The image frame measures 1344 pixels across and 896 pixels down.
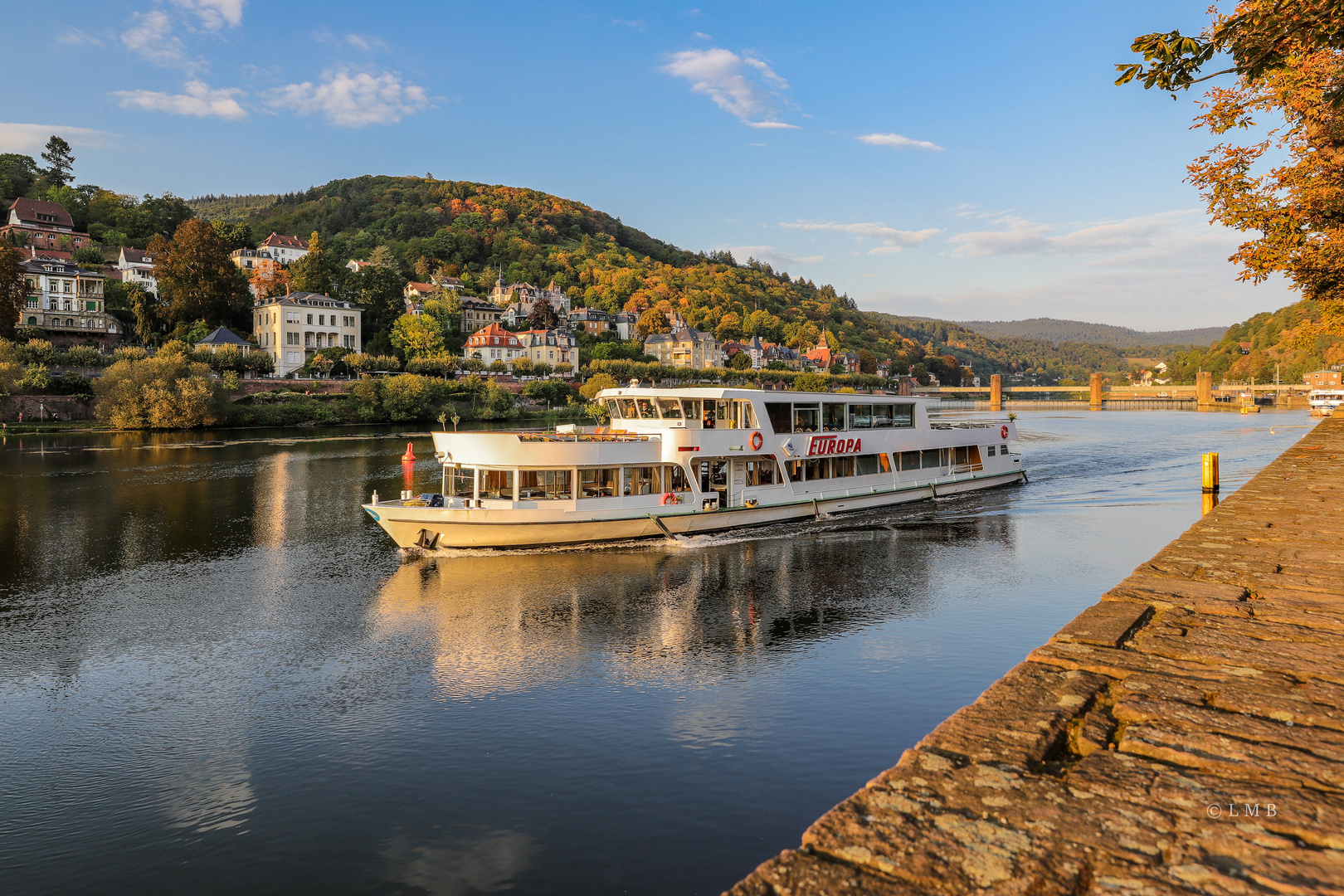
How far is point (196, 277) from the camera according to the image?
116 meters

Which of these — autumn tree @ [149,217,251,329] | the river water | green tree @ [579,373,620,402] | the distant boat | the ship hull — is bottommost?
the river water

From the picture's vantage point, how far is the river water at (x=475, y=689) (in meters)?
10.7

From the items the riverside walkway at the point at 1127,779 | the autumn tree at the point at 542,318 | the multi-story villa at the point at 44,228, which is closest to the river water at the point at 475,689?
the riverside walkway at the point at 1127,779

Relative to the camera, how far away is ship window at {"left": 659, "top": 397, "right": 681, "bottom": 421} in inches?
1203

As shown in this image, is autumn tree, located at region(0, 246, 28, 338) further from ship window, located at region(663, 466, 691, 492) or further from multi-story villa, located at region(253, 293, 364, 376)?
ship window, located at region(663, 466, 691, 492)

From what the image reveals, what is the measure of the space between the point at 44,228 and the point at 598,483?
522 ft

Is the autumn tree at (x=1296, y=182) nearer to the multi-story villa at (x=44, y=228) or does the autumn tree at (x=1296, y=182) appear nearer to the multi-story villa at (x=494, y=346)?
the multi-story villa at (x=494, y=346)

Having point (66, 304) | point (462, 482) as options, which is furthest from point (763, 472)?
point (66, 304)

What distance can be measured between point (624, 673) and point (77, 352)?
3844 inches

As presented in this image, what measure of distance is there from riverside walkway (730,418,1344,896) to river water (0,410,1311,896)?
6736 mm

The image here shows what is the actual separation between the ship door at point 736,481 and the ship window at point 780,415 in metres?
2.10

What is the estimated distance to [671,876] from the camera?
32.8 feet

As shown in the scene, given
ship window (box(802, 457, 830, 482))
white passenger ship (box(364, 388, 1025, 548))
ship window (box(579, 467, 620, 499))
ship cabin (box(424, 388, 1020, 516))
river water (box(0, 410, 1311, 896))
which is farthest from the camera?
ship window (box(802, 457, 830, 482))

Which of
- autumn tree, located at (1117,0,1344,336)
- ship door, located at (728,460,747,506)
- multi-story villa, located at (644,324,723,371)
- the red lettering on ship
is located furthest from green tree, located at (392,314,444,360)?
autumn tree, located at (1117,0,1344,336)
